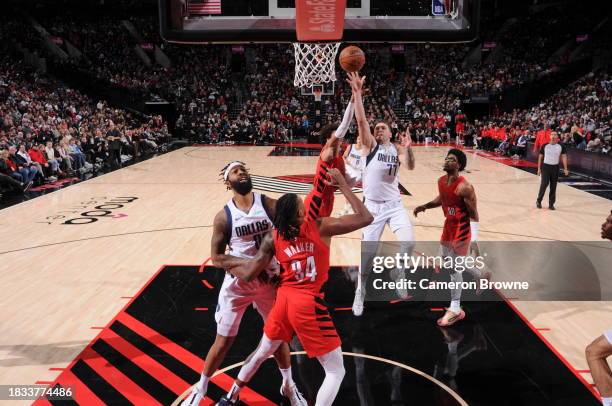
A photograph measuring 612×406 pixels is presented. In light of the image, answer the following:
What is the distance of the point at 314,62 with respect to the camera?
1070 centimetres

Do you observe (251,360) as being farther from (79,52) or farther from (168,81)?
(79,52)

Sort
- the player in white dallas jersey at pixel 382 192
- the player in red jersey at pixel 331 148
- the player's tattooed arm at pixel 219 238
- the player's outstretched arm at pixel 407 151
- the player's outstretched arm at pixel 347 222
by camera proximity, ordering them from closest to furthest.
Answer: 1. the player's outstretched arm at pixel 347 222
2. the player's tattooed arm at pixel 219 238
3. the player in red jersey at pixel 331 148
4. the player in white dallas jersey at pixel 382 192
5. the player's outstretched arm at pixel 407 151

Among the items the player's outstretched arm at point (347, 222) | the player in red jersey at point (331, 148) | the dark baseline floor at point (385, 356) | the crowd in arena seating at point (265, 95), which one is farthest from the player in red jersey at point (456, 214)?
the crowd in arena seating at point (265, 95)

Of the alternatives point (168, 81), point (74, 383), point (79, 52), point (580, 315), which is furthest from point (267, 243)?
point (79, 52)

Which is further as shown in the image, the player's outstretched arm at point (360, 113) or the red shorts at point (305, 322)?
the player's outstretched arm at point (360, 113)

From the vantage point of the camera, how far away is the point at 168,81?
98.3 ft

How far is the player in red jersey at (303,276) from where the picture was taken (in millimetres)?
3229

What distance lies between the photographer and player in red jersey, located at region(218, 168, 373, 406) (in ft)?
10.6

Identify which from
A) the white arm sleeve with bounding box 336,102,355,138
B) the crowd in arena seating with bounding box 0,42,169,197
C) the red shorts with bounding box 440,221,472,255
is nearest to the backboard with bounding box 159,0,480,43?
the white arm sleeve with bounding box 336,102,355,138

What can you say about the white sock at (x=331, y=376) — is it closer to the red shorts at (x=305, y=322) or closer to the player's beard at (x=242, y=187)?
the red shorts at (x=305, y=322)

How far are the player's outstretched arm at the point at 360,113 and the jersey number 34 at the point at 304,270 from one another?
1.99 meters

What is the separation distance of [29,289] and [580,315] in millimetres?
6331

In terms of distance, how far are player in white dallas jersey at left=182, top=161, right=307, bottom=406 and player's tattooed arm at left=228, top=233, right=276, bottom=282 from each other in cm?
27

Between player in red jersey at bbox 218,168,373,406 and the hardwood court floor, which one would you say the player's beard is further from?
the hardwood court floor
